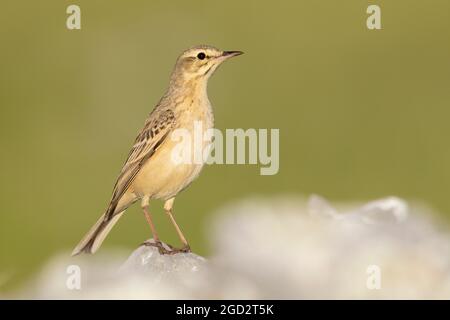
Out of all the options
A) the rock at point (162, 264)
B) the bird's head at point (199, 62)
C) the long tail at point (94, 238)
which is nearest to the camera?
the rock at point (162, 264)

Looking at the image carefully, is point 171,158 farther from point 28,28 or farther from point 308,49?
point 308,49

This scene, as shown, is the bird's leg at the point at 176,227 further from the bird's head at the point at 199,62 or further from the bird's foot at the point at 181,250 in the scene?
the bird's head at the point at 199,62

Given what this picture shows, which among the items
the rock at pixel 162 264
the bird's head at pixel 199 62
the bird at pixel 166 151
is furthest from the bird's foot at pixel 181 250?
the bird's head at pixel 199 62

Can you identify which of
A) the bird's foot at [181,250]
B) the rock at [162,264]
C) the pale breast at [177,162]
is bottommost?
the bird's foot at [181,250]

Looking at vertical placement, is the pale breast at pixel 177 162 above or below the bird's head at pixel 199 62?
below

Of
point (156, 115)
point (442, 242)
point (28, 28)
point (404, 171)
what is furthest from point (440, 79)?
point (442, 242)

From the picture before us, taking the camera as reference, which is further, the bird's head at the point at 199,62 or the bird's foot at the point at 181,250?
the bird's head at the point at 199,62

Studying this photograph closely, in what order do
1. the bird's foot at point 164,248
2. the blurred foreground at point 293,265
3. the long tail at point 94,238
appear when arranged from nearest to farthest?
the blurred foreground at point 293,265 < the bird's foot at point 164,248 < the long tail at point 94,238

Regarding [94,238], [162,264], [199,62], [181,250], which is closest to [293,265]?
[162,264]

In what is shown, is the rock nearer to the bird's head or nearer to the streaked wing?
the streaked wing
